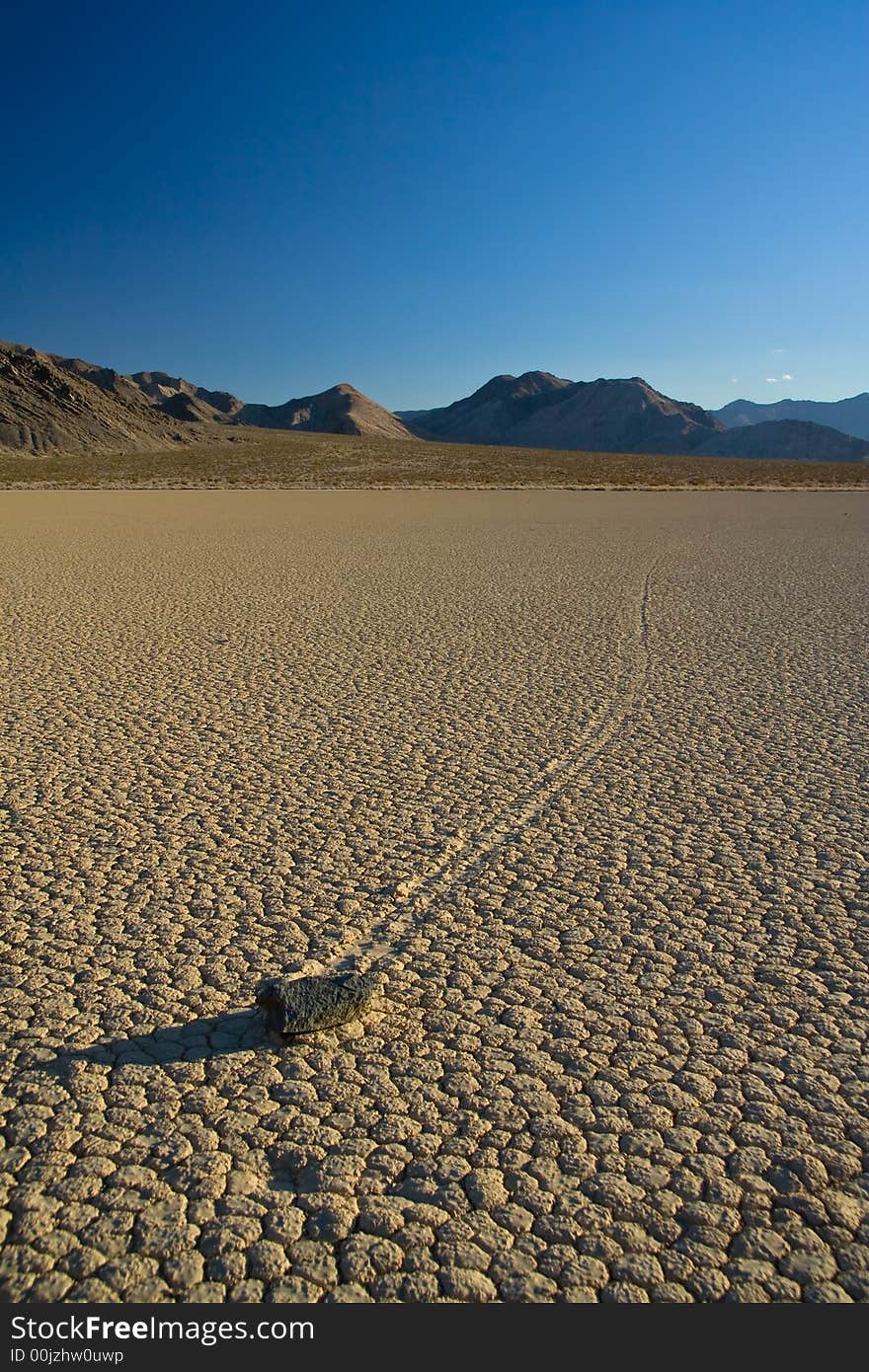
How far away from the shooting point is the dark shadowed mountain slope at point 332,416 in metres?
158

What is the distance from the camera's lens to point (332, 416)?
543ft

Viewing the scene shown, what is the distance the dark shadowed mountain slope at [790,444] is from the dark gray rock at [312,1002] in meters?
144

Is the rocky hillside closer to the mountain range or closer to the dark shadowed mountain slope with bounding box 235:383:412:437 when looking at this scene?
the mountain range

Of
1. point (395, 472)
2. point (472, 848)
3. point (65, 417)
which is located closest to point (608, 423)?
point (65, 417)

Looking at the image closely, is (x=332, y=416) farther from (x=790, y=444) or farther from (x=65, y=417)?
(x=65, y=417)

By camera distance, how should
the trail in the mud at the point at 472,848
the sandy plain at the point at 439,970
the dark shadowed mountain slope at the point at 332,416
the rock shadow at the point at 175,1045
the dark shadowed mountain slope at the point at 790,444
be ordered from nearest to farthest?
1. the sandy plain at the point at 439,970
2. the rock shadow at the point at 175,1045
3. the trail in the mud at the point at 472,848
4. the dark shadowed mountain slope at the point at 790,444
5. the dark shadowed mountain slope at the point at 332,416

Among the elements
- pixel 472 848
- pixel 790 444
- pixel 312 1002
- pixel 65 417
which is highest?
pixel 65 417

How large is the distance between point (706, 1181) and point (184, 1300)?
1.39 meters

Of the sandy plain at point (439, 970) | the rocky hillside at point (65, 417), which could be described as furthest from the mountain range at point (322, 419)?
the sandy plain at point (439, 970)

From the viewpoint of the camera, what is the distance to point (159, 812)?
5.33 metres

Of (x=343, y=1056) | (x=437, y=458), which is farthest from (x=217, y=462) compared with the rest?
(x=343, y=1056)

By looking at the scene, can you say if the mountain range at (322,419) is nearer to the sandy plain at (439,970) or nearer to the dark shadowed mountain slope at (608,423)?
the dark shadowed mountain slope at (608,423)

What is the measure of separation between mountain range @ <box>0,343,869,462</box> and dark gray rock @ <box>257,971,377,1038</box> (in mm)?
77416

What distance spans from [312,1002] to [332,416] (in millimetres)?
169654
